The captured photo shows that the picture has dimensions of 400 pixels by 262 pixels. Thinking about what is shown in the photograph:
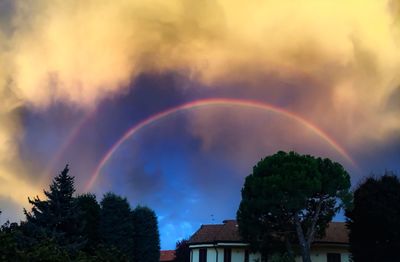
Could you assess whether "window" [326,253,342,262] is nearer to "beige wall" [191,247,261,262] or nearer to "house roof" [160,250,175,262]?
"beige wall" [191,247,261,262]

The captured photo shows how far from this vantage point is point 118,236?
56.1 meters

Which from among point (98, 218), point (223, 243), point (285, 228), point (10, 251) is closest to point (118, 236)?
point (98, 218)

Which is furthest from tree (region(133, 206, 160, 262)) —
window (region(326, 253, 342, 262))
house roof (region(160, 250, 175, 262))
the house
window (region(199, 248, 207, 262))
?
house roof (region(160, 250, 175, 262))

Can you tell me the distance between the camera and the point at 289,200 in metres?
45.8

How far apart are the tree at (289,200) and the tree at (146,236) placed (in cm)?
1783

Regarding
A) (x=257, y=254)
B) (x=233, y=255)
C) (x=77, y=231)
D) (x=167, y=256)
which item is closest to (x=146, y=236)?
(x=233, y=255)

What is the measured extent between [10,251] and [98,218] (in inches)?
1494

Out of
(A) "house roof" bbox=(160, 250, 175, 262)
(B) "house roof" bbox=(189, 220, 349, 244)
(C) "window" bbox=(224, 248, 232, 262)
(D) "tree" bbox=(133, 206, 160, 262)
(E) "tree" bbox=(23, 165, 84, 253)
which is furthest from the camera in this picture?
(A) "house roof" bbox=(160, 250, 175, 262)

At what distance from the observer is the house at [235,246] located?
56.9m

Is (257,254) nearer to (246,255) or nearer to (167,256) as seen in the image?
(246,255)

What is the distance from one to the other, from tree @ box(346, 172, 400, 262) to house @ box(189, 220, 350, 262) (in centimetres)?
1060

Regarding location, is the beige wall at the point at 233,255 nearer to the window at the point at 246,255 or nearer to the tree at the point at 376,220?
the window at the point at 246,255

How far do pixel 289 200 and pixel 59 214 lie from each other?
19.3m

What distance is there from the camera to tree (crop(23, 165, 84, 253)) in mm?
42969
